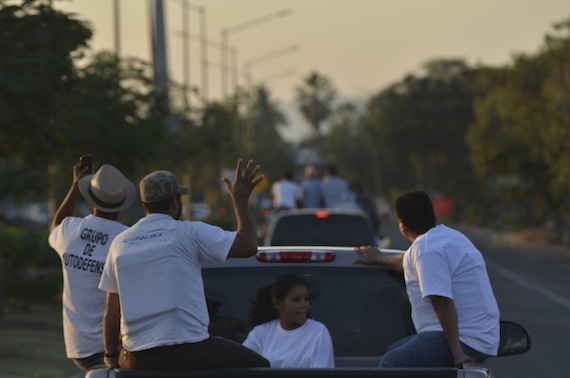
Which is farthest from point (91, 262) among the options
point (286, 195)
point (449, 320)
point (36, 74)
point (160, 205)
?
point (286, 195)

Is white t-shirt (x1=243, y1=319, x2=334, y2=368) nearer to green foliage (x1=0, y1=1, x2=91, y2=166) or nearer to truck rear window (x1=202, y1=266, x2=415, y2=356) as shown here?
truck rear window (x1=202, y1=266, x2=415, y2=356)

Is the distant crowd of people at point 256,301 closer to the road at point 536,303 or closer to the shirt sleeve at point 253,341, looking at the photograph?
the shirt sleeve at point 253,341

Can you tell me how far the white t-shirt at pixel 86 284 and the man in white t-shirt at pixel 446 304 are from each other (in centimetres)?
177

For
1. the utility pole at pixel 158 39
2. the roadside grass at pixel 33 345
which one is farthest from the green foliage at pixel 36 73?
the utility pole at pixel 158 39

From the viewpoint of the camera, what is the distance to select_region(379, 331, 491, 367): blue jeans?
21.0 feet

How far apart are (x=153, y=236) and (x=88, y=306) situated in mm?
1440

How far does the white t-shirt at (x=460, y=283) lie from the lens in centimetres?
643

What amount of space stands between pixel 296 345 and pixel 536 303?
55.8 feet

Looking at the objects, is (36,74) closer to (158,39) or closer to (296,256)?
(296,256)

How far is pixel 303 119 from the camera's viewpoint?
181m

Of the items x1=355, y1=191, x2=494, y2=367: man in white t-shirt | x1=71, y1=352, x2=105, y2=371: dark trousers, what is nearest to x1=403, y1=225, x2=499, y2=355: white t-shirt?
x1=355, y1=191, x2=494, y2=367: man in white t-shirt

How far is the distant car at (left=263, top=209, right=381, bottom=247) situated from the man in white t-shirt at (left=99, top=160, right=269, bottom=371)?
1072cm

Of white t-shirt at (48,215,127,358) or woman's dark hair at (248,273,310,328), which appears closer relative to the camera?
woman's dark hair at (248,273,310,328)

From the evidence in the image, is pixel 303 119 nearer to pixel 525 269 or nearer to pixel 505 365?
pixel 525 269
